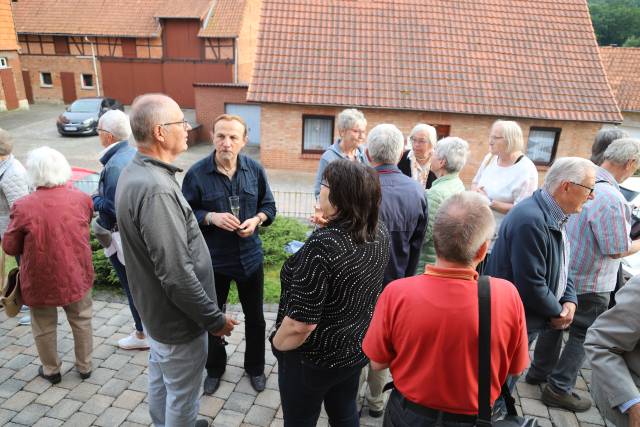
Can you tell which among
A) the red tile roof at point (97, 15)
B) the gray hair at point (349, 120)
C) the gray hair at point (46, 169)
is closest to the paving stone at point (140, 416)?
the gray hair at point (46, 169)

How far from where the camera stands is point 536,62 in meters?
14.7

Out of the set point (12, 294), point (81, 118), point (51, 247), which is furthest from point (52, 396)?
point (81, 118)

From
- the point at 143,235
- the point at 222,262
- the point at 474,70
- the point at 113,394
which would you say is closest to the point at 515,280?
the point at 222,262

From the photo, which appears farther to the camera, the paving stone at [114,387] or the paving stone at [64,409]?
the paving stone at [114,387]

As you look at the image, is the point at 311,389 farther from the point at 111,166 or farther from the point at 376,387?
the point at 111,166

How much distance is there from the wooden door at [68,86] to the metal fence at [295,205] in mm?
22692

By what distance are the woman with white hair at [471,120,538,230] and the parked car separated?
19.5m

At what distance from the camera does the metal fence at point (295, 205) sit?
33.4 feet

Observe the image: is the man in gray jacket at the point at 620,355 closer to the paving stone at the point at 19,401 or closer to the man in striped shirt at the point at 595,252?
the man in striped shirt at the point at 595,252

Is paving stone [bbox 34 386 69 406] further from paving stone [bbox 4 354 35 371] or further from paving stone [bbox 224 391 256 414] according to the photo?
paving stone [bbox 224 391 256 414]

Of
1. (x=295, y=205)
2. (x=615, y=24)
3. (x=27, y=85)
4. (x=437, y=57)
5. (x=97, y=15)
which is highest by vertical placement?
(x=615, y=24)

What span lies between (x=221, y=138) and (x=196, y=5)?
85.4 feet

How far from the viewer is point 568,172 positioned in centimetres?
287

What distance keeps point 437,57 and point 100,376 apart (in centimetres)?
1395
